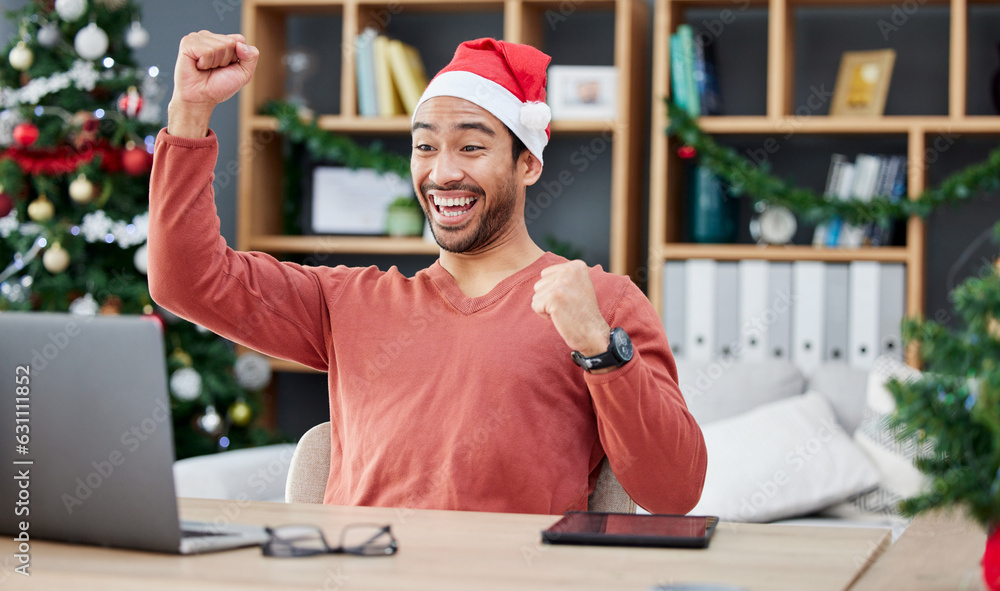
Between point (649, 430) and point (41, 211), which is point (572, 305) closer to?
point (649, 430)

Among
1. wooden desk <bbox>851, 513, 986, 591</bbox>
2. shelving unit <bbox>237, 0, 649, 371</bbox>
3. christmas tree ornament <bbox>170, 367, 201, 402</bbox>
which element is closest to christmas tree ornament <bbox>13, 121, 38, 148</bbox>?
shelving unit <bbox>237, 0, 649, 371</bbox>

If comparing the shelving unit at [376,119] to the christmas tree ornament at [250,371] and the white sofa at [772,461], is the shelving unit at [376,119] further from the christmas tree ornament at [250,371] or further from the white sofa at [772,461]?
the white sofa at [772,461]

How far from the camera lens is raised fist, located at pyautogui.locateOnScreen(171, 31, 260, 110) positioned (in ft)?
4.43

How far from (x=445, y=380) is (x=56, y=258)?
2.25 m

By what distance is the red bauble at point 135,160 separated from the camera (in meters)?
3.30

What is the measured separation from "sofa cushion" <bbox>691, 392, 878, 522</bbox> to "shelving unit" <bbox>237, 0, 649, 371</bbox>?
33.4 inches

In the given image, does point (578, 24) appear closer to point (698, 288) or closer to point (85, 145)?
point (698, 288)

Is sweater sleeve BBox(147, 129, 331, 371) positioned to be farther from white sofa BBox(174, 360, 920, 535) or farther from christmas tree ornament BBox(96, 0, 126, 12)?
christmas tree ornament BBox(96, 0, 126, 12)

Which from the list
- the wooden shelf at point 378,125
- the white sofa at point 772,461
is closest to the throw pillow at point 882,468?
the white sofa at point 772,461

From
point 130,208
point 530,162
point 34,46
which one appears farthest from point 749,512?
point 34,46

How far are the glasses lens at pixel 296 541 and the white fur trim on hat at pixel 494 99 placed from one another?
2.69 feet

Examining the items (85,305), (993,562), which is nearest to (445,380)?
(993,562)

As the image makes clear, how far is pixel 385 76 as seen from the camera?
349 cm

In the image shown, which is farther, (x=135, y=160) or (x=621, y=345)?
(x=135, y=160)
